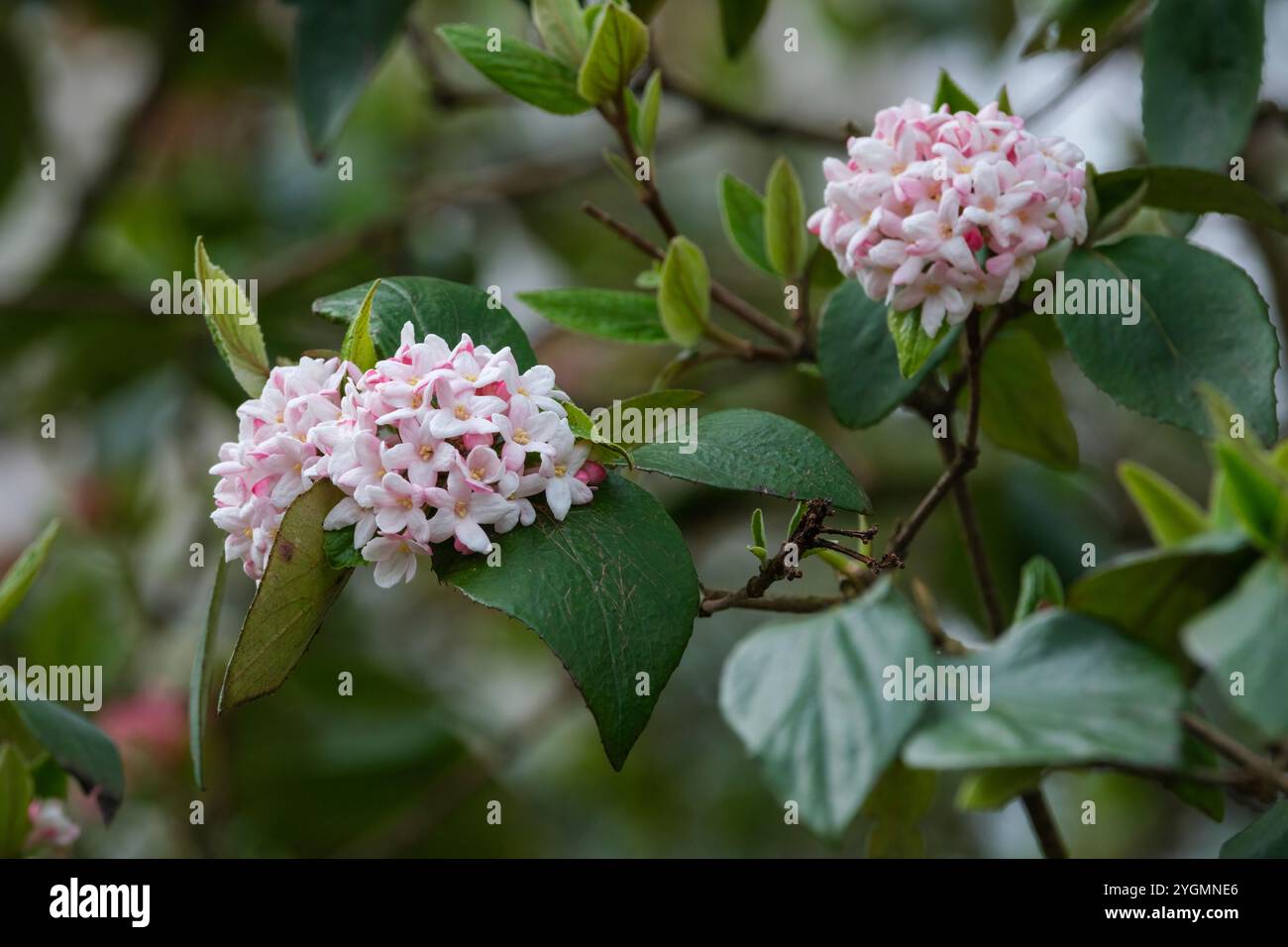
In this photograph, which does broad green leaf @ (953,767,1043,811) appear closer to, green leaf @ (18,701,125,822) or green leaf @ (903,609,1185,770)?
green leaf @ (903,609,1185,770)

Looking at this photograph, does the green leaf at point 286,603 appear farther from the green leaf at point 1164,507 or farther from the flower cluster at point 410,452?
the green leaf at point 1164,507

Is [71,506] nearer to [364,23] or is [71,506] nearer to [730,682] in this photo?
[364,23]

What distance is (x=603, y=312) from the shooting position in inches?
30.9

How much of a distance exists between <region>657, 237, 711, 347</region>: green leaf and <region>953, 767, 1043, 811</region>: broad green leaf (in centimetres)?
30

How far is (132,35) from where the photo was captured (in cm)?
182

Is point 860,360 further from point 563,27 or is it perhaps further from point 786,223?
point 563,27

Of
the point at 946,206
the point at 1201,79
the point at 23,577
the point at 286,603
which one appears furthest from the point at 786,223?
the point at 23,577

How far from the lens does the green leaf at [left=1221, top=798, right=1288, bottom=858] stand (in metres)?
0.58

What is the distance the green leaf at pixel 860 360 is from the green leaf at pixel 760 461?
0.10 m

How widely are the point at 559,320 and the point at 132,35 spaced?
4.40 feet

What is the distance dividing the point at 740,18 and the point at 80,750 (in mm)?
641

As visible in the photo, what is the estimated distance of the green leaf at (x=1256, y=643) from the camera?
42cm

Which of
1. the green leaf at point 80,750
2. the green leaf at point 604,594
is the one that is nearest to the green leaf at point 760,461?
the green leaf at point 604,594
